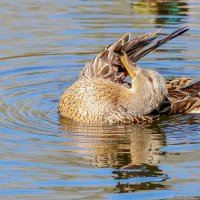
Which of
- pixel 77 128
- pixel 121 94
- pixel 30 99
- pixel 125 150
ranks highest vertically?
pixel 121 94

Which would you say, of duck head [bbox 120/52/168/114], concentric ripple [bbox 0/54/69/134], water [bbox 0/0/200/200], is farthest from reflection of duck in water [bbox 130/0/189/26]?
duck head [bbox 120/52/168/114]

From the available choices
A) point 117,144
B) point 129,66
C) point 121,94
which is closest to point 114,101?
point 121,94

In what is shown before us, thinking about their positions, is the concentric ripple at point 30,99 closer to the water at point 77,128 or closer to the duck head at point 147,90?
the water at point 77,128

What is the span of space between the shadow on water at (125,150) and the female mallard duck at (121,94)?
170mm

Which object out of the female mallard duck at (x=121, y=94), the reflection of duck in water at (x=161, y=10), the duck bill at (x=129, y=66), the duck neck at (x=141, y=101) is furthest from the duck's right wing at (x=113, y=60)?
the reflection of duck in water at (x=161, y=10)

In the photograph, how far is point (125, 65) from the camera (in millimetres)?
11633

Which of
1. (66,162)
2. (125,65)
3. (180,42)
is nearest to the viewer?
(66,162)

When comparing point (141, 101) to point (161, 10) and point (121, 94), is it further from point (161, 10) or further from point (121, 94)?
point (161, 10)

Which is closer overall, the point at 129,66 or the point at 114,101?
the point at 114,101

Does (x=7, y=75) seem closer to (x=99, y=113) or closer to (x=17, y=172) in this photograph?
(x=99, y=113)

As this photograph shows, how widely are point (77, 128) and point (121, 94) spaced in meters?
0.76

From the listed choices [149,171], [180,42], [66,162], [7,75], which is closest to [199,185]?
[149,171]

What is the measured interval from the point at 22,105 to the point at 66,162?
2.47m

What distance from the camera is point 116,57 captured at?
11.9 m
